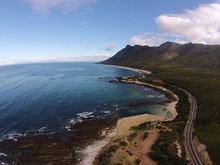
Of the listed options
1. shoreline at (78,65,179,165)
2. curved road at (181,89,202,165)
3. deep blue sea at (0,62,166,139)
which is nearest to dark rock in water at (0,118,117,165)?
shoreline at (78,65,179,165)

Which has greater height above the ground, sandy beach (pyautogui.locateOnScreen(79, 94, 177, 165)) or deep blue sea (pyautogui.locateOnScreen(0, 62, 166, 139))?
deep blue sea (pyautogui.locateOnScreen(0, 62, 166, 139))

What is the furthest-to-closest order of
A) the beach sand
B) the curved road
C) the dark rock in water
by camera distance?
the beach sand → the dark rock in water → the curved road

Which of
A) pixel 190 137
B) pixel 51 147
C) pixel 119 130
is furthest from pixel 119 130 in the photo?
pixel 51 147

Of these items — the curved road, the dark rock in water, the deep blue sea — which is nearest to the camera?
the curved road

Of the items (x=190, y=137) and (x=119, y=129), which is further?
(x=119, y=129)

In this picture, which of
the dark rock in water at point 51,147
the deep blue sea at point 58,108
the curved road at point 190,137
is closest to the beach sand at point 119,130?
the dark rock in water at point 51,147

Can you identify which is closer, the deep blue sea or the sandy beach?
the sandy beach

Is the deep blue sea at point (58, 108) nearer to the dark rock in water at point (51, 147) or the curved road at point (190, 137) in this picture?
the dark rock in water at point (51, 147)

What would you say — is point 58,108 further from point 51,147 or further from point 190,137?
point 190,137

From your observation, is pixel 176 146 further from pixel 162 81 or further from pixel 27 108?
pixel 162 81

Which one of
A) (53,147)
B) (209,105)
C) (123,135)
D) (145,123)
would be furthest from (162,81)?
(53,147)

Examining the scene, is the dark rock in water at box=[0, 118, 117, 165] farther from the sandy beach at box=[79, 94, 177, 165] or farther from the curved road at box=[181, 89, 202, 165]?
the curved road at box=[181, 89, 202, 165]
